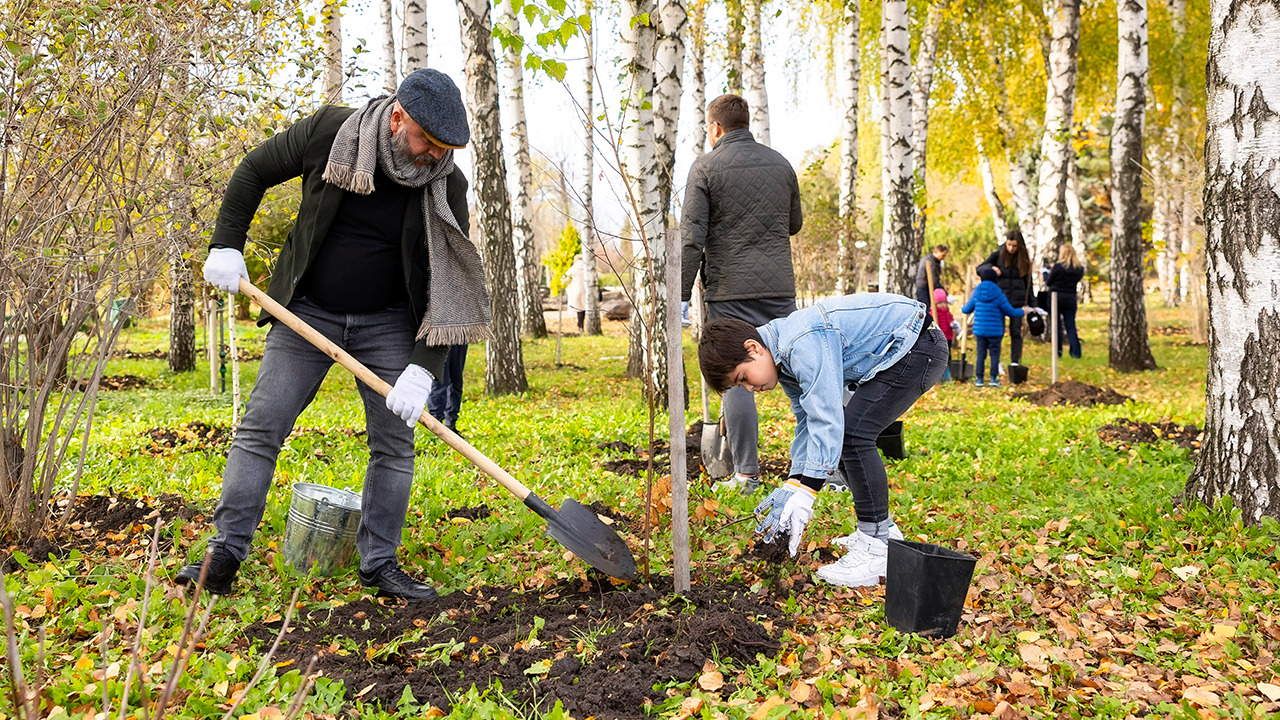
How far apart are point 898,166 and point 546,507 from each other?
8.27m

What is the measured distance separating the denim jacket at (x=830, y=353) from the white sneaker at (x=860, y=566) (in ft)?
1.51

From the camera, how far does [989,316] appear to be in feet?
30.0

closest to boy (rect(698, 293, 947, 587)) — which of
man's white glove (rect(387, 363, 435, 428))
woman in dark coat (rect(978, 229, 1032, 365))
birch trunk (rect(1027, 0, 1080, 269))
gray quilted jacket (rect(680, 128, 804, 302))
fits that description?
man's white glove (rect(387, 363, 435, 428))

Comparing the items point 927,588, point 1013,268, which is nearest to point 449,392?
point 927,588

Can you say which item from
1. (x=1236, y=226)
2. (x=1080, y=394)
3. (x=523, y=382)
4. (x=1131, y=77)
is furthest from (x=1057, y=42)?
(x=1236, y=226)

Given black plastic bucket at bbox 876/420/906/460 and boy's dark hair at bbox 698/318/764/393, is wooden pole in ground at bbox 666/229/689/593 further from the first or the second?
black plastic bucket at bbox 876/420/906/460

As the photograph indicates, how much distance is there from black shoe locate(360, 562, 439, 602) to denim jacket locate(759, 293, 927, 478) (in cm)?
139

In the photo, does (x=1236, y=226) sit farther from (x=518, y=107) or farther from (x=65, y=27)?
(x=518, y=107)

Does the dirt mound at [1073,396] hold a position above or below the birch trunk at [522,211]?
below

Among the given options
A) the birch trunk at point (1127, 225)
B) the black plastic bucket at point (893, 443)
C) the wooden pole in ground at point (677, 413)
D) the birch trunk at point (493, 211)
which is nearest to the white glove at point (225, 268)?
the wooden pole in ground at point (677, 413)

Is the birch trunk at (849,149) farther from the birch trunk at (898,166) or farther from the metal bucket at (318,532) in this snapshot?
the metal bucket at (318,532)

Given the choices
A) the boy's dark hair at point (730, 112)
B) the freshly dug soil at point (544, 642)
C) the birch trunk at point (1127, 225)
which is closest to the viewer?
the freshly dug soil at point (544, 642)

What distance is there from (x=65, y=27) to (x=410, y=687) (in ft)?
9.10

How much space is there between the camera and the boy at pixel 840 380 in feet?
9.88
